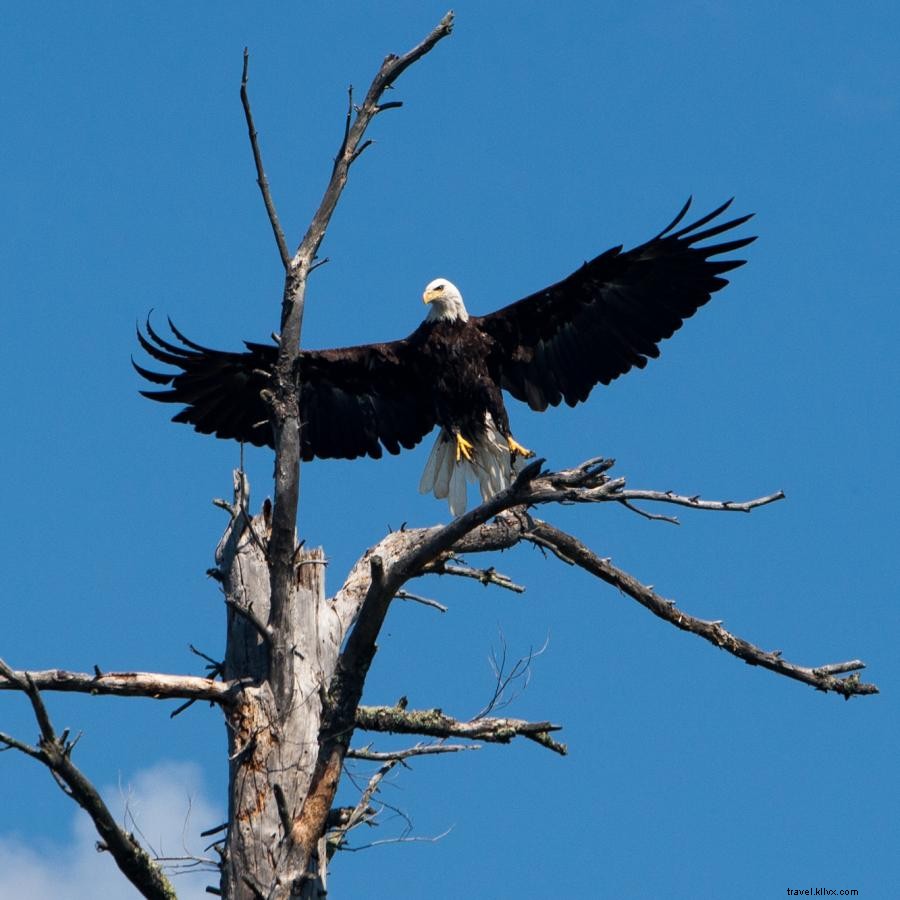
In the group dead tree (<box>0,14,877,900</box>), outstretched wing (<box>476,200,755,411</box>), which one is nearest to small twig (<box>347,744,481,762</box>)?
dead tree (<box>0,14,877,900</box>)

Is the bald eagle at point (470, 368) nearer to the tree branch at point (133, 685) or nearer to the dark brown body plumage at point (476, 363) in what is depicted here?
the dark brown body plumage at point (476, 363)

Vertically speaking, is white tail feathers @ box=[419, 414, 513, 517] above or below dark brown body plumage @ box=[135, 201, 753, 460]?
below

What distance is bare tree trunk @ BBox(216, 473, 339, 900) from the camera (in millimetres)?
5441

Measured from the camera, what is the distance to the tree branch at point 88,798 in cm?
481

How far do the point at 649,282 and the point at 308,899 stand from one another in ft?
13.8

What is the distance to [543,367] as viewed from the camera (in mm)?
8406

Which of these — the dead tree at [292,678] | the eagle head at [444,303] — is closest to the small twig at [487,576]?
the dead tree at [292,678]

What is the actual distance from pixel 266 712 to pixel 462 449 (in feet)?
8.71

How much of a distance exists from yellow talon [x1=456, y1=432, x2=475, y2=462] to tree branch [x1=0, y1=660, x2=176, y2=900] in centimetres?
331

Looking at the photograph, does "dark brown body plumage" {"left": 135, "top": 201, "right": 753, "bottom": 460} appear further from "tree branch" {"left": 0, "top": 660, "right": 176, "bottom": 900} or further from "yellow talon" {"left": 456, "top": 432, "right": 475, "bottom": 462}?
"tree branch" {"left": 0, "top": 660, "right": 176, "bottom": 900}

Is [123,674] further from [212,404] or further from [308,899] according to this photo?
Answer: [212,404]

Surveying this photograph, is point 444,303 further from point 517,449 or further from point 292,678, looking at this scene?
point 292,678

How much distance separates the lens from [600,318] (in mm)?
8312

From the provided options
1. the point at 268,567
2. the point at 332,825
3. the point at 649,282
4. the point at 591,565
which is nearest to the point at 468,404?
the point at 649,282
